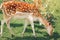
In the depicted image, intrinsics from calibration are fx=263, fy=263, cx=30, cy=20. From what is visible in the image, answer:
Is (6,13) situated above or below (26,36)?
above

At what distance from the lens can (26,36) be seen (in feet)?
28.8

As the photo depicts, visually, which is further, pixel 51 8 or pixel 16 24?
pixel 51 8

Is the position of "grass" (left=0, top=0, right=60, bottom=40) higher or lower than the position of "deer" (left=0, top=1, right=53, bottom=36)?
lower

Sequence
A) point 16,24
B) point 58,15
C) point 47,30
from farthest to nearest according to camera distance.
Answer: point 58,15 → point 16,24 → point 47,30

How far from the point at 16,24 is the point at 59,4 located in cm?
308

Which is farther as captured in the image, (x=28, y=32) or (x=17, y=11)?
(x=28, y=32)

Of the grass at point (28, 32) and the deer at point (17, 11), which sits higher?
the deer at point (17, 11)

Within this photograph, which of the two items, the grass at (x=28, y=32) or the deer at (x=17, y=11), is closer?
the deer at (x=17, y=11)

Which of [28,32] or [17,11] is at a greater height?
[17,11]

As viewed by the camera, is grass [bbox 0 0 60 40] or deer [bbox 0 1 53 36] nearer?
deer [bbox 0 1 53 36]

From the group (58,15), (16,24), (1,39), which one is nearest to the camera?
(1,39)

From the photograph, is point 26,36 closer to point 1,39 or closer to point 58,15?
point 1,39

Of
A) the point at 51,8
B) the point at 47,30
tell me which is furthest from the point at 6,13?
the point at 51,8

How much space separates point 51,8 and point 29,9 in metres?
3.29
